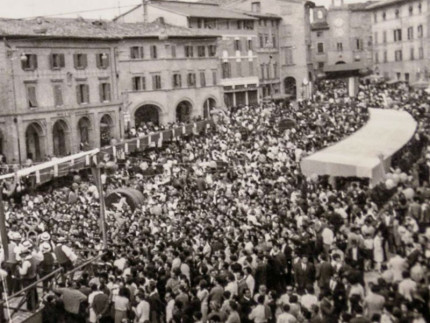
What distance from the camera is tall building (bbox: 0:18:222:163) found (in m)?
44.0

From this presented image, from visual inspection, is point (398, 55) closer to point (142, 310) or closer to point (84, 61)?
point (84, 61)

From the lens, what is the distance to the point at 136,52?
53.8 meters

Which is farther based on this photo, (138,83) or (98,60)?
(138,83)

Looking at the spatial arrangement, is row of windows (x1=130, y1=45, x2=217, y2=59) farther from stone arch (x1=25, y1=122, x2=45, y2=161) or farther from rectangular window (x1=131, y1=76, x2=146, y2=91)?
stone arch (x1=25, y1=122, x2=45, y2=161)

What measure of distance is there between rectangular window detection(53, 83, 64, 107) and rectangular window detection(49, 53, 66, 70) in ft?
4.07

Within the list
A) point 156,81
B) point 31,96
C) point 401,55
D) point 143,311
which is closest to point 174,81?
point 156,81

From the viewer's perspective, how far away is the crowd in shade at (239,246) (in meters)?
13.4

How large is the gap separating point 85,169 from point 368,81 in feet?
152

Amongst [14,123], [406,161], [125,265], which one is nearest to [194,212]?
[125,265]

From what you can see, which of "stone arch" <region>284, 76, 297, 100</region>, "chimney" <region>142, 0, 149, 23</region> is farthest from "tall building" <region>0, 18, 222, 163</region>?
"stone arch" <region>284, 76, 297, 100</region>

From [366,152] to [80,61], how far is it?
28.8 meters

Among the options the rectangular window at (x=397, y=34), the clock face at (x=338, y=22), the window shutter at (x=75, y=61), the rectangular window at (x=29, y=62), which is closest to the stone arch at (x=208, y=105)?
the window shutter at (x=75, y=61)

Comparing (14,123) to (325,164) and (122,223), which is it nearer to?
(122,223)

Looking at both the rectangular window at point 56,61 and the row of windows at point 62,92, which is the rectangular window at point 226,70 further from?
the rectangular window at point 56,61
